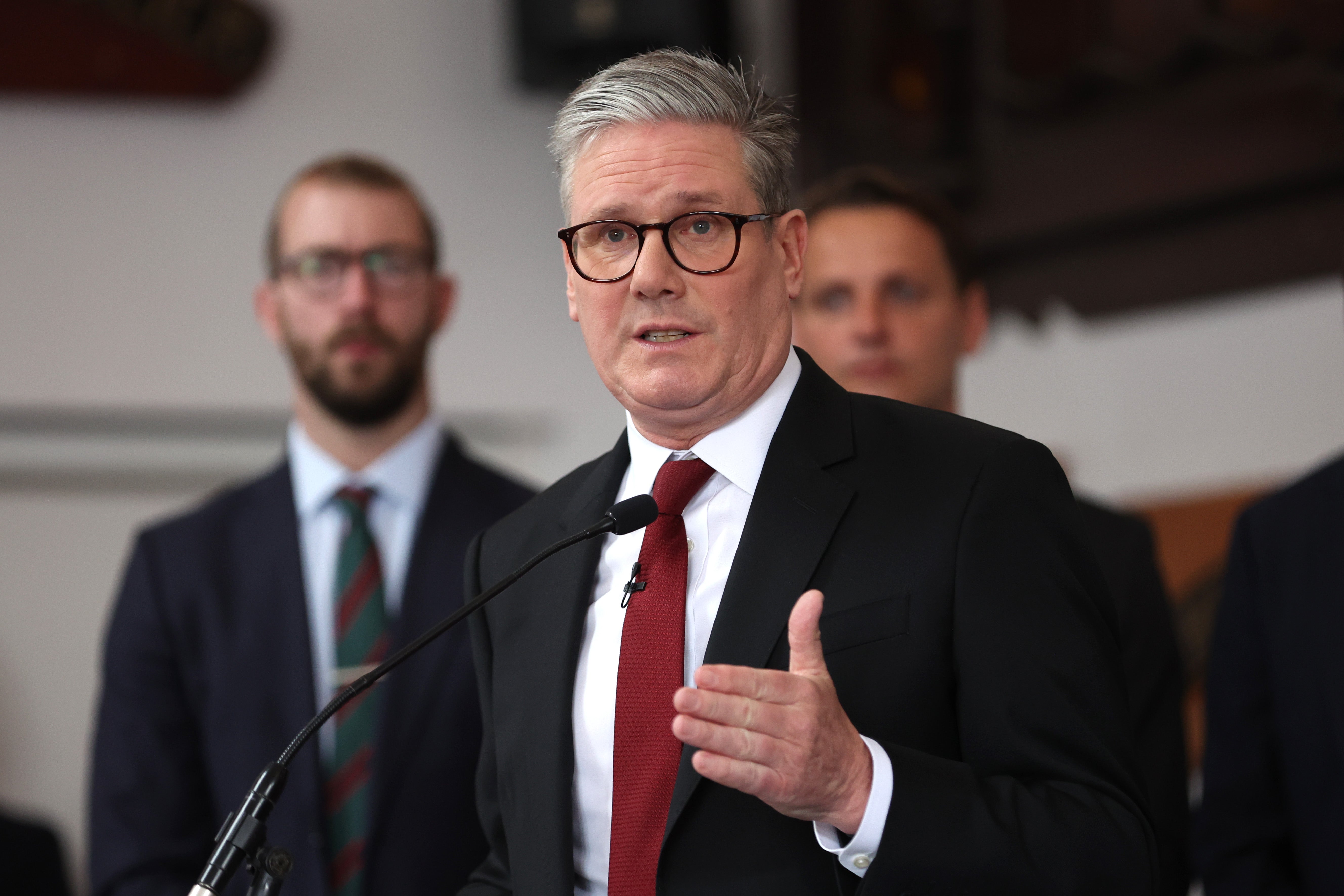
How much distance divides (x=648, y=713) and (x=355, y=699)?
1.14 meters

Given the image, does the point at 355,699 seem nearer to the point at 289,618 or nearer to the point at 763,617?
the point at 289,618

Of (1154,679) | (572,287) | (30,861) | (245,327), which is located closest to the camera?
(572,287)

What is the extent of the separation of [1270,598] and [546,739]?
4.28ft

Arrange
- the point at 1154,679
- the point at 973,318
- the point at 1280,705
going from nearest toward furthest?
the point at 1280,705 → the point at 1154,679 → the point at 973,318

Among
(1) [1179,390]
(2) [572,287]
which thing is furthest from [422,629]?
(1) [1179,390]

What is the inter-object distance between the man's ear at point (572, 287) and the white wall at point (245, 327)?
8.10 ft

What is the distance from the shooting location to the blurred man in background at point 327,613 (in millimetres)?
2234

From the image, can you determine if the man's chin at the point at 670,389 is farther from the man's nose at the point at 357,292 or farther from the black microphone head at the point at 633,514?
the man's nose at the point at 357,292

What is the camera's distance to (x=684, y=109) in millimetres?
1406

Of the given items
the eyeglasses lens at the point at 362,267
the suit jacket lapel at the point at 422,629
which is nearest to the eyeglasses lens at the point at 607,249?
the suit jacket lapel at the point at 422,629

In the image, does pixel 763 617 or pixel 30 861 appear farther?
pixel 30 861

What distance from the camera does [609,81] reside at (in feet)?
4.75

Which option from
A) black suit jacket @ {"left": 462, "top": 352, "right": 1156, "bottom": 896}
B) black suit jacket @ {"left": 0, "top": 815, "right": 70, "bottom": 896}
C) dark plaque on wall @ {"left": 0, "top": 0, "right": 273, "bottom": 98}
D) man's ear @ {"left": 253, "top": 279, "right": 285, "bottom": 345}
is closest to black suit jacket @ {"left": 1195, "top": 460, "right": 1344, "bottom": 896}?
black suit jacket @ {"left": 462, "top": 352, "right": 1156, "bottom": 896}

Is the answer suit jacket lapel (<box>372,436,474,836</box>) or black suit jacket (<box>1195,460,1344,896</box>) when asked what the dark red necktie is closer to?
suit jacket lapel (<box>372,436,474,836</box>)
